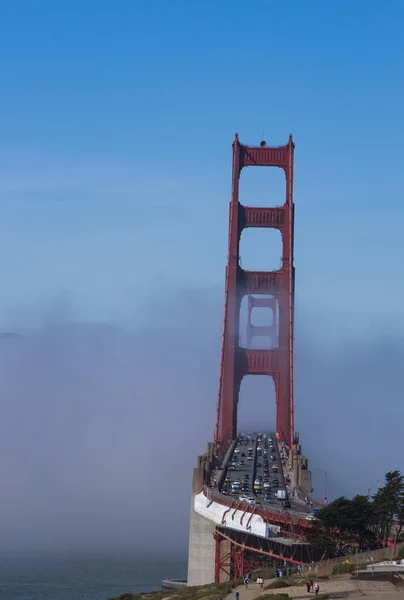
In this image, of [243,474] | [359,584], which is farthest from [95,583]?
[359,584]

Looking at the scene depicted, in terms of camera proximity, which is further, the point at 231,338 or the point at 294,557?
the point at 231,338

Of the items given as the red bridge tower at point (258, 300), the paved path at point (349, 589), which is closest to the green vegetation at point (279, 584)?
the paved path at point (349, 589)

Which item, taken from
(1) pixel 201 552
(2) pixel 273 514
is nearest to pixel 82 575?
(1) pixel 201 552

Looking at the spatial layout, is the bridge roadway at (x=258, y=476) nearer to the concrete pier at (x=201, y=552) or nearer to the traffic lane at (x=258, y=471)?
the traffic lane at (x=258, y=471)

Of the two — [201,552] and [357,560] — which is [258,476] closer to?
[201,552]

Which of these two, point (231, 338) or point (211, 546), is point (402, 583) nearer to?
point (211, 546)

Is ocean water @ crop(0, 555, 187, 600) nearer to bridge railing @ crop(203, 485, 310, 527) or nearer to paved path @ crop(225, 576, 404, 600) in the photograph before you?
bridge railing @ crop(203, 485, 310, 527)

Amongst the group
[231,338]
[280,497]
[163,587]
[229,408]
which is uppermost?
[231,338]
